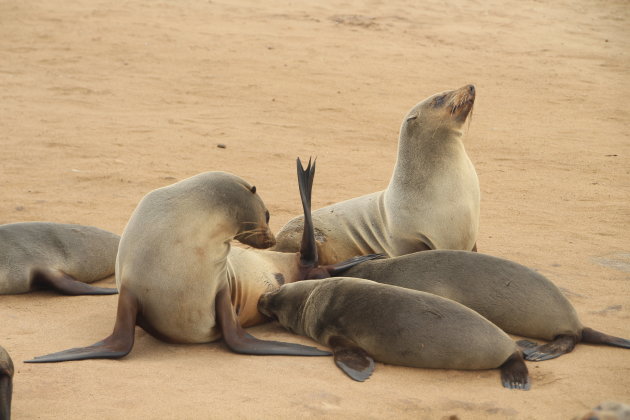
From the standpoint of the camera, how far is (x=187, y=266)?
4.36 m

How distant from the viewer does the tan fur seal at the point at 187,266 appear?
4.31m

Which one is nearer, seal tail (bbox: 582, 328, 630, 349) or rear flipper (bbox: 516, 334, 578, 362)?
rear flipper (bbox: 516, 334, 578, 362)

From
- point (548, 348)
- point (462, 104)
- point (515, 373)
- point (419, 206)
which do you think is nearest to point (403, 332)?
point (515, 373)

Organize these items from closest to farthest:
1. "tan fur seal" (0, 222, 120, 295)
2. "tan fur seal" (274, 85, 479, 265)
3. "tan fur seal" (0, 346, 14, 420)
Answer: "tan fur seal" (0, 346, 14, 420) < "tan fur seal" (0, 222, 120, 295) < "tan fur seal" (274, 85, 479, 265)

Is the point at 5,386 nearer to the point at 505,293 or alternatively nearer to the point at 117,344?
the point at 117,344

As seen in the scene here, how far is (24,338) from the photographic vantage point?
4.30 meters

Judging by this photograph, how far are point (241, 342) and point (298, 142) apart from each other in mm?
5593

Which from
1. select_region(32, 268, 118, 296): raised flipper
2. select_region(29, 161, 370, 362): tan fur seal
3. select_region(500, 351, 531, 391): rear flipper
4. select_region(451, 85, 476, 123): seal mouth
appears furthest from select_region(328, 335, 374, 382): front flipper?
select_region(451, 85, 476, 123): seal mouth

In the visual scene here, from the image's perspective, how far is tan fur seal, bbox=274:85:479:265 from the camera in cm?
555

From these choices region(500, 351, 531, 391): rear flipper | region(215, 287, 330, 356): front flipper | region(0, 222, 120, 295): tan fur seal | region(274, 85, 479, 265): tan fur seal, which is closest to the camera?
region(500, 351, 531, 391): rear flipper

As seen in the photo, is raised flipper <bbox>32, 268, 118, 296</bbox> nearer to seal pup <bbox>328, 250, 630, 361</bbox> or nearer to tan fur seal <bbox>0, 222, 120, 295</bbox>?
tan fur seal <bbox>0, 222, 120, 295</bbox>

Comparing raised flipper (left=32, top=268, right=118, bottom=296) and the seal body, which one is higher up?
the seal body

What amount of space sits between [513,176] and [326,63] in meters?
5.92

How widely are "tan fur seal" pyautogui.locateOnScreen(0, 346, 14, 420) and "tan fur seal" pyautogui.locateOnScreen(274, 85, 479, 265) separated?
2.82 m
